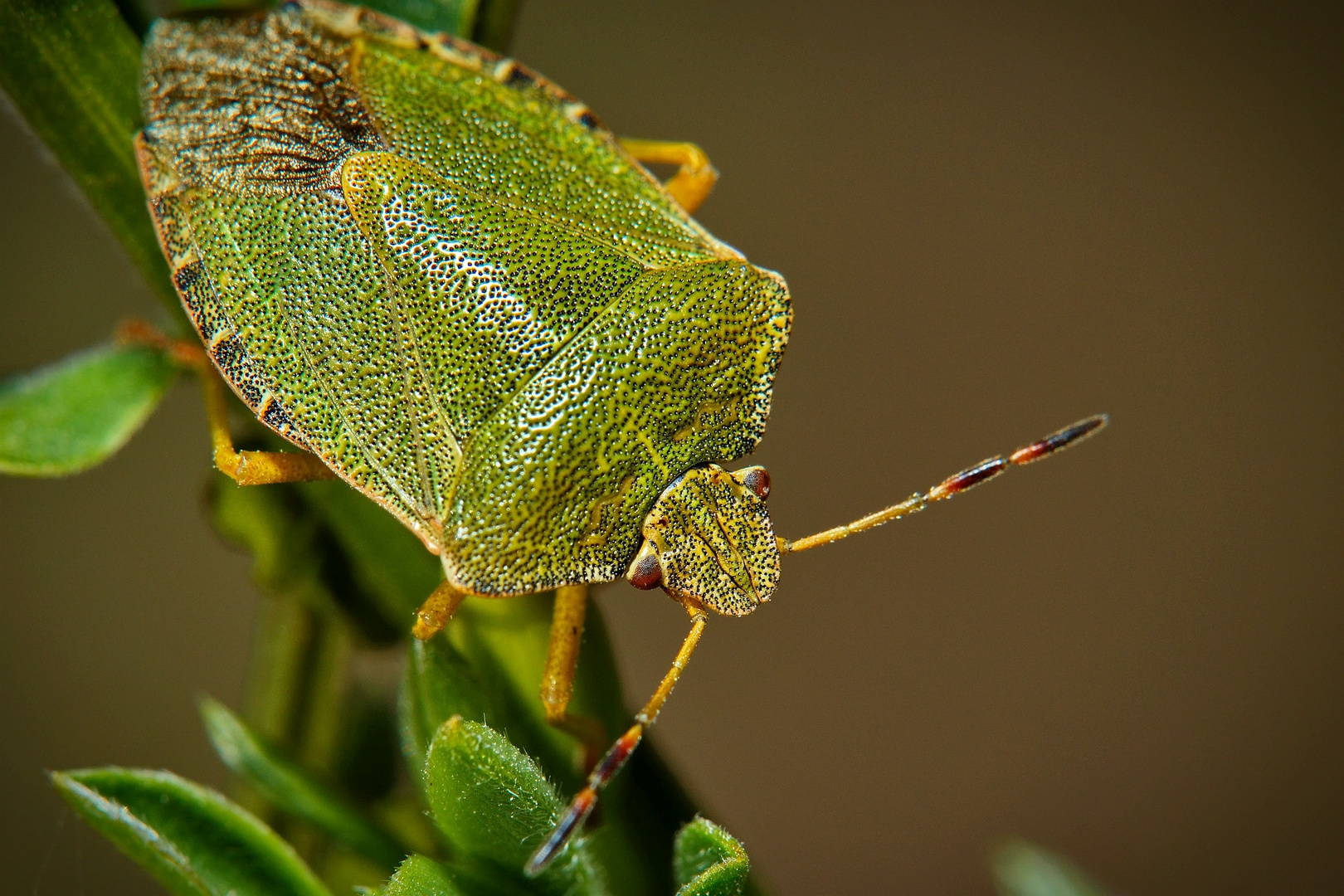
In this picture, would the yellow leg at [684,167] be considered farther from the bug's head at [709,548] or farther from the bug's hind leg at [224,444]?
the bug's hind leg at [224,444]

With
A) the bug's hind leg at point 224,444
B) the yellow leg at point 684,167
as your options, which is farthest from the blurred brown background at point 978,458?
the bug's hind leg at point 224,444

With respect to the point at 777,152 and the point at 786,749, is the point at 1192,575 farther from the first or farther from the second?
the point at 777,152

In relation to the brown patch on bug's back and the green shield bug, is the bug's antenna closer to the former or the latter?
the green shield bug

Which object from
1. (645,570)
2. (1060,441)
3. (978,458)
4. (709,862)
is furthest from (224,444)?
(978,458)

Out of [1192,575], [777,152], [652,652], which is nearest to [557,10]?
[777,152]

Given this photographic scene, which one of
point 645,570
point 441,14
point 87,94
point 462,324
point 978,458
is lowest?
point 978,458

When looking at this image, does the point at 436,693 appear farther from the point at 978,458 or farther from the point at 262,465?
the point at 978,458

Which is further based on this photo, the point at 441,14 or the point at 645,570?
the point at 645,570

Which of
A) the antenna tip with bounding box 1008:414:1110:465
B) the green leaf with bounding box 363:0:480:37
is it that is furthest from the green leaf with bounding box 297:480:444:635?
the antenna tip with bounding box 1008:414:1110:465
